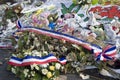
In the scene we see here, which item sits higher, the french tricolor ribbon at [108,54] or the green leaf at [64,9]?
the green leaf at [64,9]

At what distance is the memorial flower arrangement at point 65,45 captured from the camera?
6312 millimetres

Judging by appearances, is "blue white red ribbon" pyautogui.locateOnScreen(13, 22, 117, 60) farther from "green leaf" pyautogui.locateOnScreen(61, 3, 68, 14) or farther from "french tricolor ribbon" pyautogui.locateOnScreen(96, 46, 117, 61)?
"green leaf" pyautogui.locateOnScreen(61, 3, 68, 14)

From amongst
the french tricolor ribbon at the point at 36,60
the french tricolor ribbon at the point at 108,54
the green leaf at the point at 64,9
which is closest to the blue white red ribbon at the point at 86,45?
the french tricolor ribbon at the point at 108,54

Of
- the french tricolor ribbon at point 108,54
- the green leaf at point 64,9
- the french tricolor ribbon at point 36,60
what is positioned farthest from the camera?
the green leaf at point 64,9

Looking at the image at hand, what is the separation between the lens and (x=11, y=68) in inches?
267

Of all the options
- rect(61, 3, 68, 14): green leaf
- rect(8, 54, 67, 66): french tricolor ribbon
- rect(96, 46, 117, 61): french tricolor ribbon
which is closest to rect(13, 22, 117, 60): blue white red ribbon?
rect(96, 46, 117, 61): french tricolor ribbon

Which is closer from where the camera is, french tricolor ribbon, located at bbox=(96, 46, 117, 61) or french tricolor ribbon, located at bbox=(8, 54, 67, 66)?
french tricolor ribbon, located at bbox=(8, 54, 67, 66)

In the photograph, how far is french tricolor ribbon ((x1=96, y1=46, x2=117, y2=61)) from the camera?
250 inches

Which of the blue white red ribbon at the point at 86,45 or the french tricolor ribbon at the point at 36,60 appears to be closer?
the french tricolor ribbon at the point at 36,60

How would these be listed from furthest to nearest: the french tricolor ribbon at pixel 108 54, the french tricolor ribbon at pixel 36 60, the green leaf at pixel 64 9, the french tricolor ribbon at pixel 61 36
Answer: the green leaf at pixel 64 9 → the french tricolor ribbon at pixel 61 36 → the french tricolor ribbon at pixel 108 54 → the french tricolor ribbon at pixel 36 60

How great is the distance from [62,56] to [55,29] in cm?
73

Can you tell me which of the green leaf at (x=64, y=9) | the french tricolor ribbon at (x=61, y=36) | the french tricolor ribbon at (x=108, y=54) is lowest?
the french tricolor ribbon at (x=108, y=54)

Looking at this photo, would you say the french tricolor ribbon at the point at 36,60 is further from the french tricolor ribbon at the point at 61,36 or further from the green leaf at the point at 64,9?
the green leaf at the point at 64,9

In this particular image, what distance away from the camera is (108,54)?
635 centimetres
